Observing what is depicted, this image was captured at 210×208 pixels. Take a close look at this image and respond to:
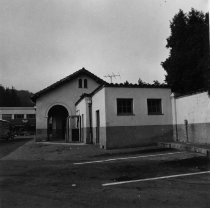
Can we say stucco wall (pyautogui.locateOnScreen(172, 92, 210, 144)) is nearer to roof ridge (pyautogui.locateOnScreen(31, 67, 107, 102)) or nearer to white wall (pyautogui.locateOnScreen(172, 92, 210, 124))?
white wall (pyautogui.locateOnScreen(172, 92, 210, 124))

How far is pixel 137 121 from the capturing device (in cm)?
1628

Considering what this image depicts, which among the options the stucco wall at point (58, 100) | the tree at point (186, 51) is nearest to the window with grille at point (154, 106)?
the tree at point (186, 51)

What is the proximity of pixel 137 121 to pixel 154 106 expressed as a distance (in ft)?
4.98

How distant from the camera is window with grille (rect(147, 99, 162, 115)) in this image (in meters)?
16.9

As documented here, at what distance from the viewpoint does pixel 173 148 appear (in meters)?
14.2

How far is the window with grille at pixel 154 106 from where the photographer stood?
16.9 metres

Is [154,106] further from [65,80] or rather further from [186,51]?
[65,80]

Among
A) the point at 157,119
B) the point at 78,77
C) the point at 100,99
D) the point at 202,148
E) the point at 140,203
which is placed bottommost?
the point at 140,203

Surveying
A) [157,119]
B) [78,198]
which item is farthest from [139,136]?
[78,198]

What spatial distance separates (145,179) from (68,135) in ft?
63.7

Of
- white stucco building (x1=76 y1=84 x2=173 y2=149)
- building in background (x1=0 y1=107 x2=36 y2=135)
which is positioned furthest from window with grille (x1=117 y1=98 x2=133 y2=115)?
building in background (x1=0 y1=107 x2=36 y2=135)

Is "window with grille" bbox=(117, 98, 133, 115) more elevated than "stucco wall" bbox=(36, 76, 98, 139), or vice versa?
"stucco wall" bbox=(36, 76, 98, 139)

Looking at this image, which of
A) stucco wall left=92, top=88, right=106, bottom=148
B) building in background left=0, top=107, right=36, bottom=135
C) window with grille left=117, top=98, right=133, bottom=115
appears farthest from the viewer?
building in background left=0, top=107, right=36, bottom=135

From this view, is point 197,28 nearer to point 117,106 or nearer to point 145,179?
point 117,106
